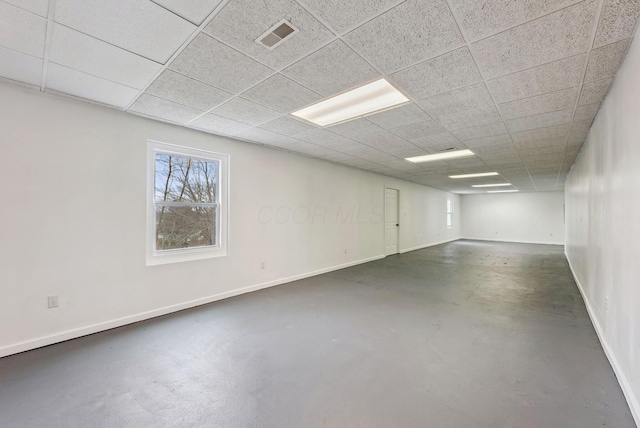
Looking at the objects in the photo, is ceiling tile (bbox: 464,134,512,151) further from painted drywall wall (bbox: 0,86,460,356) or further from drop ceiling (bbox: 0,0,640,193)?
painted drywall wall (bbox: 0,86,460,356)

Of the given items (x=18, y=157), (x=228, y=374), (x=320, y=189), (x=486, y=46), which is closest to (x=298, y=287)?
(x=320, y=189)

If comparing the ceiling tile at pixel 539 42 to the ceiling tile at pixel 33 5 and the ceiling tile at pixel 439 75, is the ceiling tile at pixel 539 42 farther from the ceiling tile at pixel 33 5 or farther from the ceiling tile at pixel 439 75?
the ceiling tile at pixel 33 5

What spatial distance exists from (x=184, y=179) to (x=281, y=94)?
2.04 metres

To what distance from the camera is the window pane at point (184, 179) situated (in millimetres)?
3488

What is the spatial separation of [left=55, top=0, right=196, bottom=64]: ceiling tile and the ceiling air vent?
445 mm

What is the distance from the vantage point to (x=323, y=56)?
1961 mm

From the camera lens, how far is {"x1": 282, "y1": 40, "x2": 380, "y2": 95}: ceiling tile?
193 cm

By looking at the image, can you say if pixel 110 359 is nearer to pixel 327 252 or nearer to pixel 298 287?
pixel 298 287

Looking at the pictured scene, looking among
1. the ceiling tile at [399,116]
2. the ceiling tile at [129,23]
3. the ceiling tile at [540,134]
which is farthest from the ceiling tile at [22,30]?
the ceiling tile at [540,134]

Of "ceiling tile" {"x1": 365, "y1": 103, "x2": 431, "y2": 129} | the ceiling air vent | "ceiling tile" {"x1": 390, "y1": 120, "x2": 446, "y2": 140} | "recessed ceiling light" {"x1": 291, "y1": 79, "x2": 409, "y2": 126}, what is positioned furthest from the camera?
"ceiling tile" {"x1": 390, "y1": 120, "x2": 446, "y2": 140}

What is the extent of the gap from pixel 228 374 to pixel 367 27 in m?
2.72

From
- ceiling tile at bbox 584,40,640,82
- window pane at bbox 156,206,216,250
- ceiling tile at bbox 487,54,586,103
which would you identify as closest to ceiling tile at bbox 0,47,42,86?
window pane at bbox 156,206,216,250

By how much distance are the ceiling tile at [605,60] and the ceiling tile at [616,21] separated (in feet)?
0.29

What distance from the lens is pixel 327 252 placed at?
5801mm
